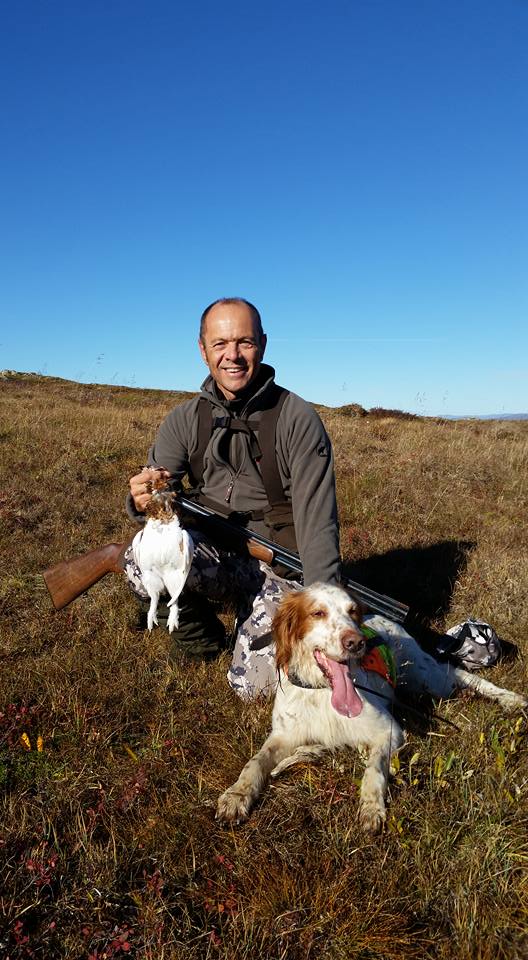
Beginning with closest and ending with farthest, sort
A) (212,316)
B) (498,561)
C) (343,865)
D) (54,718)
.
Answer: (343,865), (54,718), (212,316), (498,561)

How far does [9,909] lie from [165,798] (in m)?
0.75

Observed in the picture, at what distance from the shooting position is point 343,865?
2.25m

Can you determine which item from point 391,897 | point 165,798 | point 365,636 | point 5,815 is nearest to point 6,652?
point 5,815

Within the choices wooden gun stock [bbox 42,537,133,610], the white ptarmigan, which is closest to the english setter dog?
the white ptarmigan

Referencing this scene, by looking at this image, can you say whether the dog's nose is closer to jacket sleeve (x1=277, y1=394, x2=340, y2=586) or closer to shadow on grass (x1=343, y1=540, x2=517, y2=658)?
jacket sleeve (x1=277, y1=394, x2=340, y2=586)

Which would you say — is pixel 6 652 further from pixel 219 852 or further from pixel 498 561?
pixel 498 561

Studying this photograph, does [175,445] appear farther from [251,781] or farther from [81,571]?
[251,781]

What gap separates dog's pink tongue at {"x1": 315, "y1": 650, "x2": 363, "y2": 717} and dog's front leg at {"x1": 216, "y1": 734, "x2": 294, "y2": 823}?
0.41 m

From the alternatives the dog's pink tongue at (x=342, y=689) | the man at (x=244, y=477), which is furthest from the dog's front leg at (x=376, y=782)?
the man at (x=244, y=477)

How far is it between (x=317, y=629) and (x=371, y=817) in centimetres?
77

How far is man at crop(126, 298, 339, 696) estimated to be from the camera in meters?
3.62

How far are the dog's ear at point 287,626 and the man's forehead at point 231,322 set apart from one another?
178 centimetres

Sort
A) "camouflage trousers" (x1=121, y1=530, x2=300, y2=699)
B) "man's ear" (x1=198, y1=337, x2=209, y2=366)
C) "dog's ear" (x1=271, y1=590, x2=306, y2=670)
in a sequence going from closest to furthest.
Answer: "dog's ear" (x1=271, y1=590, x2=306, y2=670) → "camouflage trousers" (x1=121, y1=530, x2=300, y2=699) → "man's ear" (x1=198, y1=337, x2=209, y2=366)

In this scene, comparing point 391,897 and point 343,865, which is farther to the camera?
point 343,865
